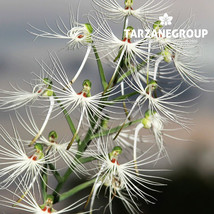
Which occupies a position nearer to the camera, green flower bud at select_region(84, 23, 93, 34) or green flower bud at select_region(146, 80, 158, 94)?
green flower bud at select_region(146, 80, 158, 94)

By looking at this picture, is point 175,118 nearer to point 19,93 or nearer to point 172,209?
point 19,93

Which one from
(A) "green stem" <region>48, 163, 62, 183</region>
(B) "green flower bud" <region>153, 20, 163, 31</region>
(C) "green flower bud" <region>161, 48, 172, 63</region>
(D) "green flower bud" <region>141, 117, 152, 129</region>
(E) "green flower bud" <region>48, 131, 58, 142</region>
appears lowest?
(A) "green stem" <region>48, 163, 62, 183</region>

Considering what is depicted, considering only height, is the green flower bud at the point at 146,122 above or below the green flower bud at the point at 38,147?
above

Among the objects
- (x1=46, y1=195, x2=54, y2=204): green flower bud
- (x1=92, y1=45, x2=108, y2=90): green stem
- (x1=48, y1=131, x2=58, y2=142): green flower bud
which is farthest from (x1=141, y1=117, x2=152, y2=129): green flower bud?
(x1=46, y1=195, x2=54, y2=204): green flower bud

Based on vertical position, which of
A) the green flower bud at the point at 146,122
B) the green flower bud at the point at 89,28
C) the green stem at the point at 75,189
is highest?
the green flower bud at the point at 89,28

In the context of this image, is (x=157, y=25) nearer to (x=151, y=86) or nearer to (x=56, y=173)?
(x=151, y=86)

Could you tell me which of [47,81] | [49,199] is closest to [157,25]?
[47,81]

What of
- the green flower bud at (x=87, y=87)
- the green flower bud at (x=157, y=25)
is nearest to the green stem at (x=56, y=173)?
the green flower bud at (x=87, y=87)

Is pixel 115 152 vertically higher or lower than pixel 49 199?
higher

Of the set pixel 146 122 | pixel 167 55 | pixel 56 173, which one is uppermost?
pixel 167 55

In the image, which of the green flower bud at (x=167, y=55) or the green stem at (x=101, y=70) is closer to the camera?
the green stem at (x=101, y=70)

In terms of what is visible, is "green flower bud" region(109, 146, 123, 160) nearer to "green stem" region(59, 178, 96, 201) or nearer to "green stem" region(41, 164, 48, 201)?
"green stem" region(59, 178, 96, 201)

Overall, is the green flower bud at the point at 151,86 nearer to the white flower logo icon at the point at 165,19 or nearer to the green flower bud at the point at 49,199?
the white flower logo icon at the point at 165,19
